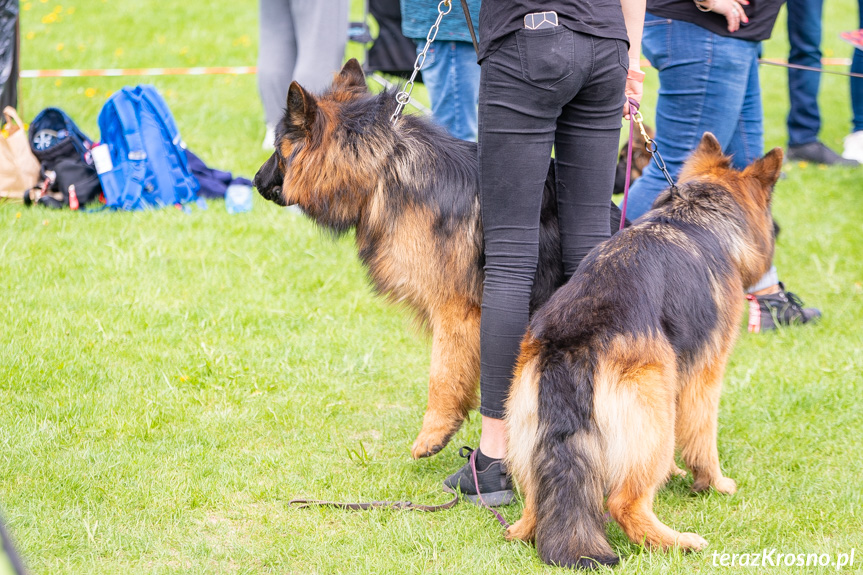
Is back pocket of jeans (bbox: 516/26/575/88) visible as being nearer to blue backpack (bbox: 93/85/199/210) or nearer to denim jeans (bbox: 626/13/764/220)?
denim jeans (bbox: 626/13/764/220)

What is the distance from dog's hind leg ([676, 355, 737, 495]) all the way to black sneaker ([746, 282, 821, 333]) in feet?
6.10

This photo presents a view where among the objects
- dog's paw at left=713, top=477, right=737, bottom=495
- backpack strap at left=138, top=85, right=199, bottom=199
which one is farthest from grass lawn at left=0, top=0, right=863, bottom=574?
backpack strap at left=138, top=85, right=199, bottom=199

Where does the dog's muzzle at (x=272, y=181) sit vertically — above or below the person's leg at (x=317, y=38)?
below

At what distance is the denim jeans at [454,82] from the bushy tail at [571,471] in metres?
2.71

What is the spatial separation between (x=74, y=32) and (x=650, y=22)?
8841 mm

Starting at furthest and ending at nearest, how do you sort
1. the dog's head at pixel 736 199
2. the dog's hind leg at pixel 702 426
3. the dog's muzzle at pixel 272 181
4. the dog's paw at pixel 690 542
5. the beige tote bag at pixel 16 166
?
the beige tote bag at pixel 16 166
the dog's muzzle at pixel 272 181
the dog's head at pixel 736 199
the dog's hind leg at pixel 702 426
the dog's paw at pixel 690 542

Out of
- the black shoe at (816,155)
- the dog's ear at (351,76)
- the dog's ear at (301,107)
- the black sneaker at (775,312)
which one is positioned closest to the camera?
the dog's ear at (301,107)

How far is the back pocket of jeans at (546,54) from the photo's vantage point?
255 centimetres

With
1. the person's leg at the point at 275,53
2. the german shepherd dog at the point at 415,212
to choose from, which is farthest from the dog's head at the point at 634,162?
the person's leg at the point at 275,53

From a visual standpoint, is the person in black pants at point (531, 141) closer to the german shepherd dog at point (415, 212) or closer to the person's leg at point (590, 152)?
the person's leg at point (590, 152)

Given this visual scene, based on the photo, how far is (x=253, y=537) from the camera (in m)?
2.76

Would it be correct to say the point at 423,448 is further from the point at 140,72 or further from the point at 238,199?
the point at 140,72

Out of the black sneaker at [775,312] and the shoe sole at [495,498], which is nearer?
the shoe sole at [495,498]

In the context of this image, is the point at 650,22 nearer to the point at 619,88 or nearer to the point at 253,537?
the point at 619,88
